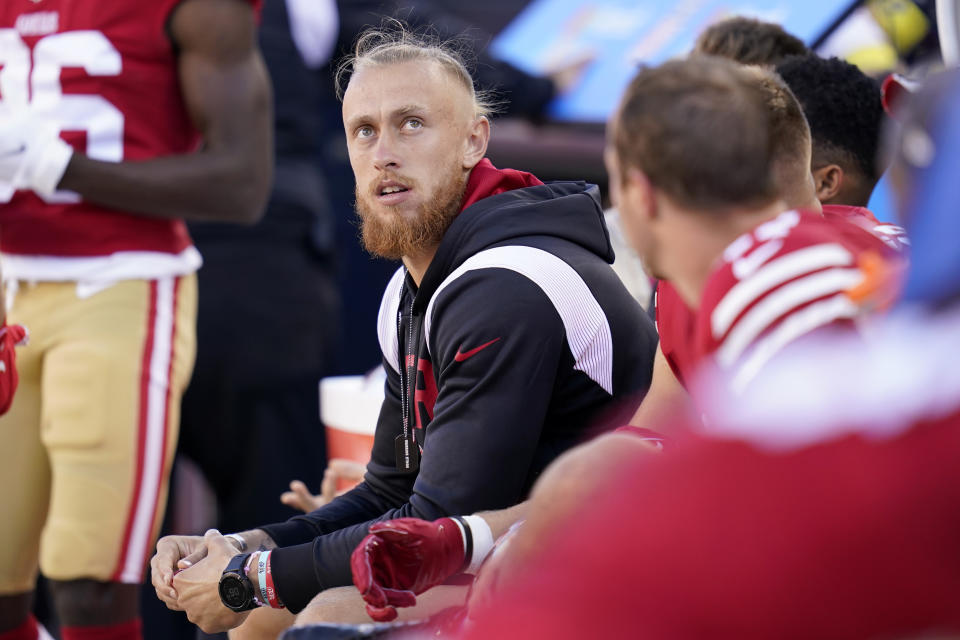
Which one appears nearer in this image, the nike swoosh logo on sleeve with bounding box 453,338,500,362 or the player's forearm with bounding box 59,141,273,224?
the nike swoosh logo on sleeve with bounding box 453,338,500,362

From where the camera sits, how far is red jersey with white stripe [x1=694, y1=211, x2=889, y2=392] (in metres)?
1.13

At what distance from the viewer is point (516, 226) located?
2094 millimetres

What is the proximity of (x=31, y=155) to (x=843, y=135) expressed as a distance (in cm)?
159

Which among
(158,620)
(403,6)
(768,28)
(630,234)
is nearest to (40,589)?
(158,620)

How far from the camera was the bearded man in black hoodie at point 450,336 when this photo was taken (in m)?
1.91

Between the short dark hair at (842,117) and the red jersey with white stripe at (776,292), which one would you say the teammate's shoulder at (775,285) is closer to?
the red jersey with white stripe at (776,292)

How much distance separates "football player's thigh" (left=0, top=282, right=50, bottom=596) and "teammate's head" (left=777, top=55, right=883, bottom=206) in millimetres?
1572

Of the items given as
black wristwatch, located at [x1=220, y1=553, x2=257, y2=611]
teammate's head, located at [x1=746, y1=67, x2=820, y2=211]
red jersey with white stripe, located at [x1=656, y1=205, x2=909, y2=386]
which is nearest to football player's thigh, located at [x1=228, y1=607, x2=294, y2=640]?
black wristwatch, located at [x1=220, y1=553, x2=257, y2=611]

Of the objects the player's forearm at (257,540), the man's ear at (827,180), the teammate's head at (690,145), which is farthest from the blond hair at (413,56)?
the teammate's head at (690,145)

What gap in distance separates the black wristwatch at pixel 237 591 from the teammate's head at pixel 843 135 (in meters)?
1.32

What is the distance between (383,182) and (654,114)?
1120mm

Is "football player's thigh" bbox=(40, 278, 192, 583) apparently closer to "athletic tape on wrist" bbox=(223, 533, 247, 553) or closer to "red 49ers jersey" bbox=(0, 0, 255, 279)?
"red 49ers jersey" bbox=(0, 0, 255, 279)

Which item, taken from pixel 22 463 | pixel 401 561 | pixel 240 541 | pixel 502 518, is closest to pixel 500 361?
pixel 502 518

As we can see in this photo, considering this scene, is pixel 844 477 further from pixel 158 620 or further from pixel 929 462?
pixel 158 620
